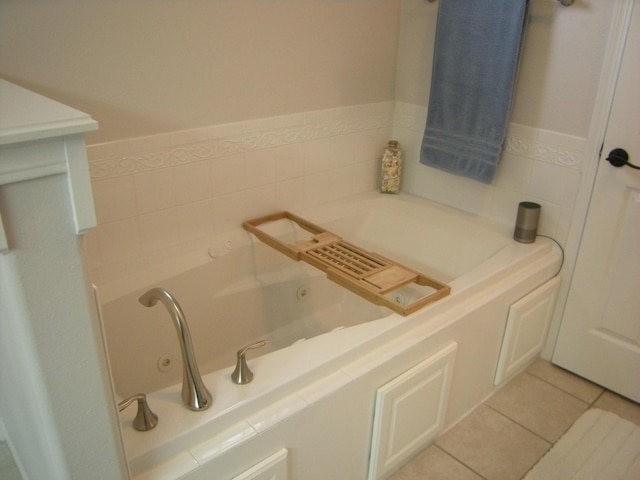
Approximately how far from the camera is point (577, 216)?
81.2 inches

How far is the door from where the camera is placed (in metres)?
1.85

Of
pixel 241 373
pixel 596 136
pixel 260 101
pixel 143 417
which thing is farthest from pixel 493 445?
pixel 260 101

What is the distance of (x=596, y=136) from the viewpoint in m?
1.94

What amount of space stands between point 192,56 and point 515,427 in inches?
68.8

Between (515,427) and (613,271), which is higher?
(613,271)

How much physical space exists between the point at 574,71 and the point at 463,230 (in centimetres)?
73

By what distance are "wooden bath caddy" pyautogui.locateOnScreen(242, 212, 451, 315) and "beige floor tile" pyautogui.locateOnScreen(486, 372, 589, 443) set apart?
583mm

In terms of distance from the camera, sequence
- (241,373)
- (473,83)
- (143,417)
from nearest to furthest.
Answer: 1. (143,417)
2. (241,373)
3. (473,83)

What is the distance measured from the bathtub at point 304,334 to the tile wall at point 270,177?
0.09 m

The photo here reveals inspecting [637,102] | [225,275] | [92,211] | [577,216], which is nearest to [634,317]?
[577,216]

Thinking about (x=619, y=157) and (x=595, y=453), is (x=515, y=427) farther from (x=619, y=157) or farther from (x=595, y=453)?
(x=619, y=157)

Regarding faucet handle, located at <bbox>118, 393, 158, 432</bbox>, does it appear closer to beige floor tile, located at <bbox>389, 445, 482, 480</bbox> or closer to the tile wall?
the tile wall

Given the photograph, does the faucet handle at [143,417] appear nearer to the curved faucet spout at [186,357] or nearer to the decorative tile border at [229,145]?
the curved faucet spout at [186,357]

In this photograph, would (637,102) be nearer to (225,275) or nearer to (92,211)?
(225,275)
